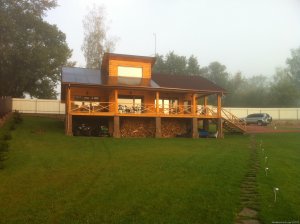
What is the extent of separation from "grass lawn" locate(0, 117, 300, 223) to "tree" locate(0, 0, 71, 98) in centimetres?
2455

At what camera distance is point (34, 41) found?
44.5 metres

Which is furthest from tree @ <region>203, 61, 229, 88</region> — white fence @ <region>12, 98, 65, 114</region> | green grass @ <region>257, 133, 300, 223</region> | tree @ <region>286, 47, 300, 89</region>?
green grass @ <region>257, 133, 300, 223</region>

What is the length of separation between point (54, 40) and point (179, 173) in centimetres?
3765

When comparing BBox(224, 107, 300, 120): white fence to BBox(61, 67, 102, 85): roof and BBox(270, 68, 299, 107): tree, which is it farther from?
BBox(61, 67, 102, 85): roof

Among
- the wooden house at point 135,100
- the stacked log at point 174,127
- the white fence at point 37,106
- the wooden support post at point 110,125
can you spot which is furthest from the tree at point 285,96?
the wooden support post at point 110,125

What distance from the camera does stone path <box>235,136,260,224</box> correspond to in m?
9.17

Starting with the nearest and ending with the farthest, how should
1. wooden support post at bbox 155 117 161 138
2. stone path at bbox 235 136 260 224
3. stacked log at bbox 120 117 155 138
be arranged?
stone path at bbox 235 136 260 224 → wooden support post at bbox 155 117 161 138 → stacked log at bbox 120 117 155 138

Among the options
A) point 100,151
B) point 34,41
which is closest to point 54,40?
point 34,41

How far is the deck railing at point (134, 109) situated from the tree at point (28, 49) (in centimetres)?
1655

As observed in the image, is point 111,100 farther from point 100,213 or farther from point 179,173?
point 100,213

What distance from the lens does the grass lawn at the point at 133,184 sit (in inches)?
370

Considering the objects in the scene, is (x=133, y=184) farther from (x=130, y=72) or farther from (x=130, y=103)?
(x=130, y=72)

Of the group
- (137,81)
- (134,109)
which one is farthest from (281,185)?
(137,81)

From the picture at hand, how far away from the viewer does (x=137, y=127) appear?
29078mm
